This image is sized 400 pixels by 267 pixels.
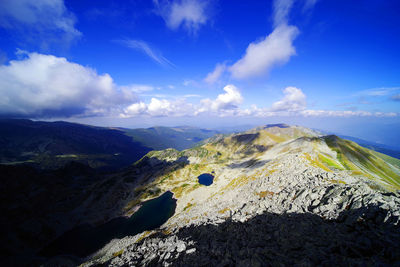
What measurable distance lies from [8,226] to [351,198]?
135 meters

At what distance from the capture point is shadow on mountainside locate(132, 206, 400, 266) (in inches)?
701

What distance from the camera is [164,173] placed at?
15775cm

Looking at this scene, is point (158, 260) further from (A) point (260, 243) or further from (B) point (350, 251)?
(B) point (350, 251)

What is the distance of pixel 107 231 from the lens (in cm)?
8275

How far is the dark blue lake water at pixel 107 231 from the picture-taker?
69.5 meters

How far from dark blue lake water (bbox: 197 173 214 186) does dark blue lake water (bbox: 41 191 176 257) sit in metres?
46.8

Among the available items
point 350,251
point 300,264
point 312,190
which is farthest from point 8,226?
point 312,190

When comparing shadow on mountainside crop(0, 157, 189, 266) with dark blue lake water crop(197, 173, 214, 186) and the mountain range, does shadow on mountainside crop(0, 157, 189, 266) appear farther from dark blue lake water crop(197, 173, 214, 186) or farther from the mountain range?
dark blue lake water crop(197, 173, 214, 186)

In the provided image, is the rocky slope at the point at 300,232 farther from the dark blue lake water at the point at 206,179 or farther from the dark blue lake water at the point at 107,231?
the dark blue lake water at the point at 206,179

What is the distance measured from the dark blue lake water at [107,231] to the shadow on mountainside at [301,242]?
6229 cm

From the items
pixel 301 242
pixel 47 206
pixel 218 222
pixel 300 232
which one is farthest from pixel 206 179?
pixel 301 242

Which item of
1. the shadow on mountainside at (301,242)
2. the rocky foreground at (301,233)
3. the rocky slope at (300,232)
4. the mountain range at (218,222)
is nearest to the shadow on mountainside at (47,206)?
the mountain range at (218,222)

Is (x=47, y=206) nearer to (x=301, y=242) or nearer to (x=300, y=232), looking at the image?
(x=301, y=242)

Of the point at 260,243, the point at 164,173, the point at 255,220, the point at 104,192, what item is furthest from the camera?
the point at 164,173
